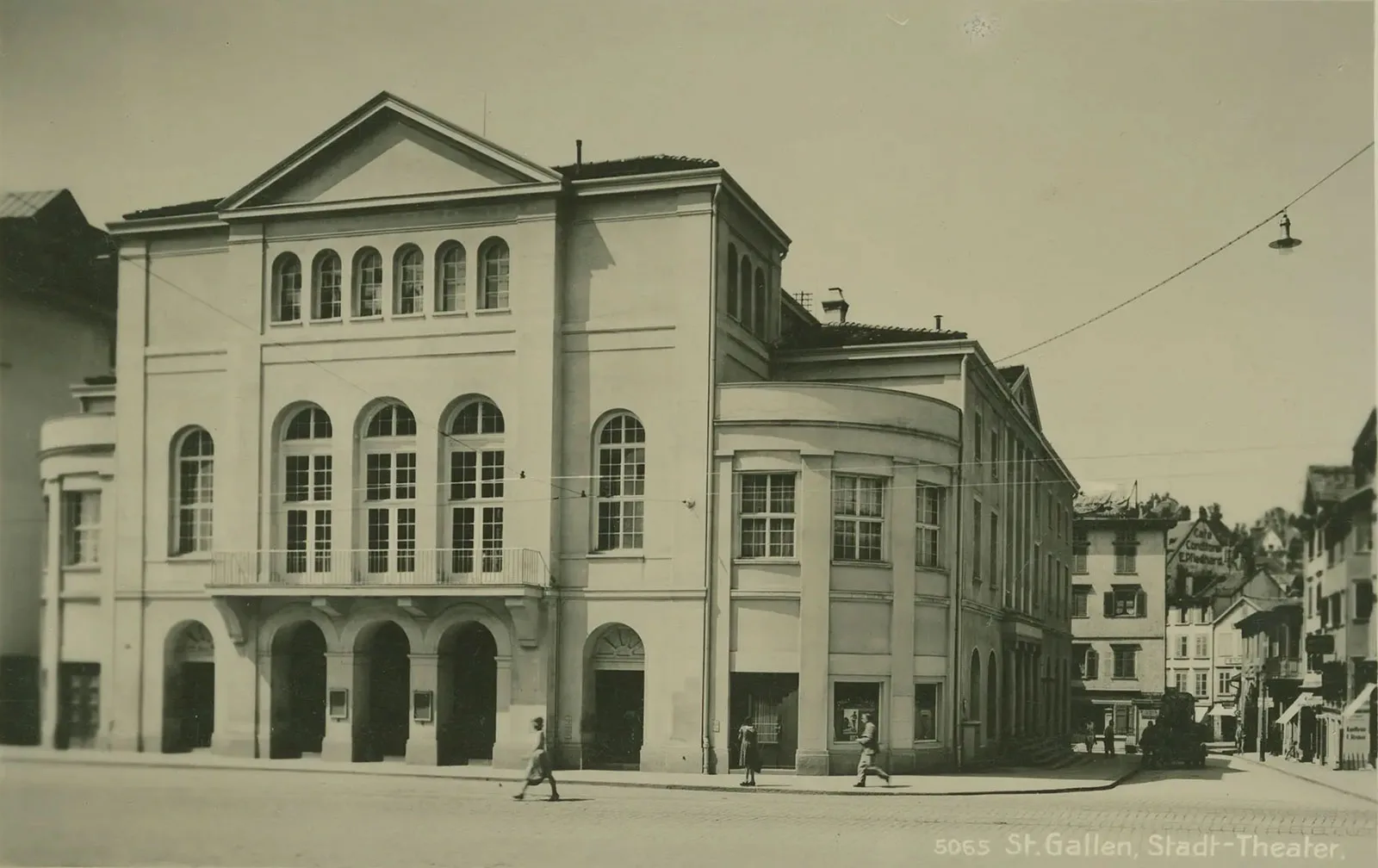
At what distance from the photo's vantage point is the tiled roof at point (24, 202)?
71.3 ft

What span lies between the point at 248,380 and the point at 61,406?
5308 mm

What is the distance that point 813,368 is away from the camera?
31.8 meters

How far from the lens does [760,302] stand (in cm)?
3084

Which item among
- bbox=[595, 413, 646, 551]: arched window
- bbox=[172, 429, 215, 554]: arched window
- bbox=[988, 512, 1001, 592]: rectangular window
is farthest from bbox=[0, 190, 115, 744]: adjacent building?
bbox=[988, 512, 1001, 592]: rectangular window

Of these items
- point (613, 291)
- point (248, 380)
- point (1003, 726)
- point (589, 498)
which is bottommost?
point (1003, 726)

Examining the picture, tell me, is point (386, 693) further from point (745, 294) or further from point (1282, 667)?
point (1282, 667)

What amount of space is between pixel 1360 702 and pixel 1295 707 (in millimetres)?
10429

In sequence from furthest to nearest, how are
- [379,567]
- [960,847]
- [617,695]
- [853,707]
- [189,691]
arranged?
[379,567], [617,695], [189,691], [853,707], [960,847]

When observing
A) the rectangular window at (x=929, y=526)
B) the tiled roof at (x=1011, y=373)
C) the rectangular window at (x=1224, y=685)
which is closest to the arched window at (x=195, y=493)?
the rectangular window at (x=929, y=526)

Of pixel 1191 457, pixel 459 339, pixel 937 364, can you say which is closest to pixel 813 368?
pixel 937 364

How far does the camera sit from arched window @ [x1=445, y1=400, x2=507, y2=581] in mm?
28016

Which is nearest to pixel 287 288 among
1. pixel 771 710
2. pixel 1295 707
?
pixel 771 710

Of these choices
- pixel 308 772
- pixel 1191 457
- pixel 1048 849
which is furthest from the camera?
pixel 308 772

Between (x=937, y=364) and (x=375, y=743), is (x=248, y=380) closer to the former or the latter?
(x=375, y=743)
